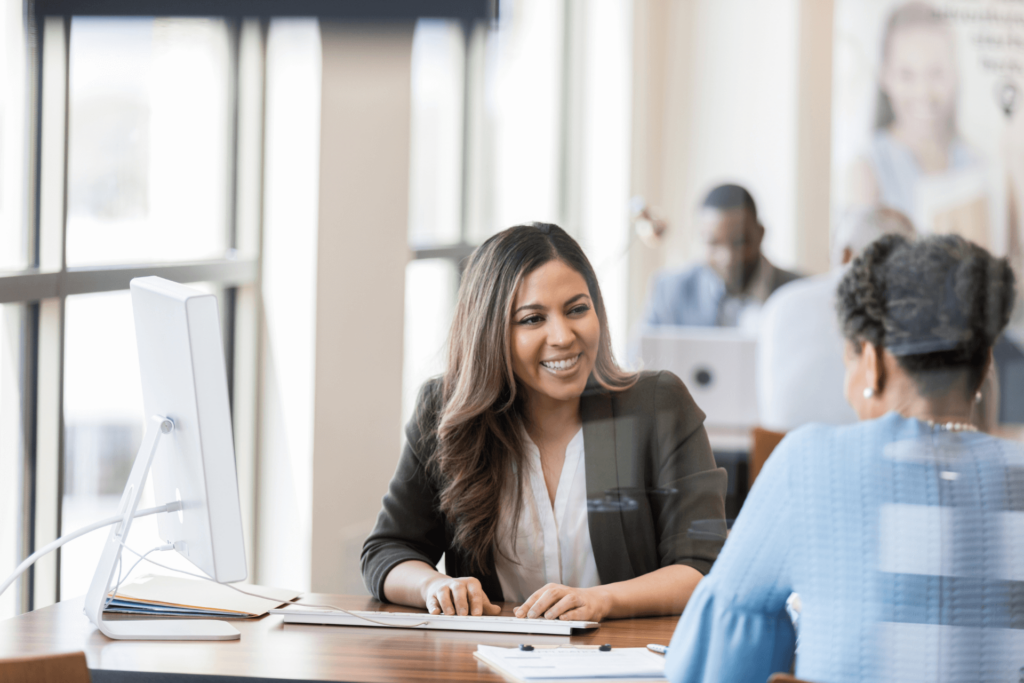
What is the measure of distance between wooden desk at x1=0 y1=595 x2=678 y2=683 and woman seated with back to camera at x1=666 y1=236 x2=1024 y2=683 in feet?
0.85

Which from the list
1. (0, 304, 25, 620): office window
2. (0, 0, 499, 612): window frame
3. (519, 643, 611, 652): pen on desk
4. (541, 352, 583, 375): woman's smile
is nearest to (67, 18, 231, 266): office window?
(0, 0, 499, 612): window frame

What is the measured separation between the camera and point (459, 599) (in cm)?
131

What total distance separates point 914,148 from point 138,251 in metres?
1.58

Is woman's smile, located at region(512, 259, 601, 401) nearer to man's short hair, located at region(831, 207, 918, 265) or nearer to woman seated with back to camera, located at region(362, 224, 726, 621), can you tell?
woman seated with back to camera, located at region(362, 224, 726, 621)

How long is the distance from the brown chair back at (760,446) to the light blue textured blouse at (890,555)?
0.36 meters

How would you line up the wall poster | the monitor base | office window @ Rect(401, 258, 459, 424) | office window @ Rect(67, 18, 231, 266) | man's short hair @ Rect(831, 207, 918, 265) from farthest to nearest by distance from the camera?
office window @ Rect(401, 258, 459, 424) < office window @ Rect(67, 18, 231, 266) < the wall poster < man's short hair @ Rect(831, 207, 918, 265) < the monitor base

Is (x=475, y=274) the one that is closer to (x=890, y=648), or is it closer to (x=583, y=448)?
(x=583, y=448)

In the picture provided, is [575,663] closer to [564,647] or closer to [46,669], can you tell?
[564,647]

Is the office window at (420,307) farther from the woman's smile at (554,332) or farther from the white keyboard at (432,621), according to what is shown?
the white keyboard at (432,621)

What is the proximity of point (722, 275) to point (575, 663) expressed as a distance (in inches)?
54.4

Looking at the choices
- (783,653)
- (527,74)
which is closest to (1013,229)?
(783,653)

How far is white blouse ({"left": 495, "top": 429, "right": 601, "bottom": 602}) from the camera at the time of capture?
4.71 feet

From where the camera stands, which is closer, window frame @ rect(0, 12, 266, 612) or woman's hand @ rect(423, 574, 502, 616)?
woman's hand @ rect(423, 574, 502, 616)

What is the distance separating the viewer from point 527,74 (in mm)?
2531
